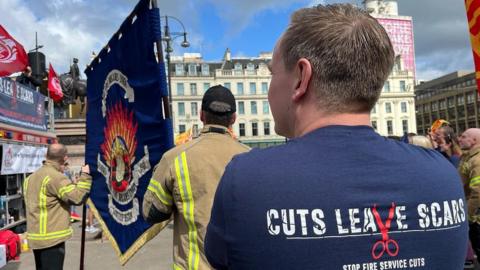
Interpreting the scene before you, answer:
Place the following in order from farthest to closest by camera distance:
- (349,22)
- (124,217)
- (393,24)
→ (393,24)
(124,217)
(349,22)

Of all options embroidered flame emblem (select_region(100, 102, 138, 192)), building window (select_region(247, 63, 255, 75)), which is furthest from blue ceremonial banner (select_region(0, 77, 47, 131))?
building window (select_region(247, 63, 255, 75))

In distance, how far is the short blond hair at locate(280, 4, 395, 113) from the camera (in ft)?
3.79

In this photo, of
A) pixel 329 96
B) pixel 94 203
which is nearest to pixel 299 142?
pixel 329 96

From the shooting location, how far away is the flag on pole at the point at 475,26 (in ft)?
11.1

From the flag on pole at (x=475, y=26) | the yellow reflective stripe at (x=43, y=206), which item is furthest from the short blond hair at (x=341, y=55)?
the yellow reflective stripe at (x=43, y=206)

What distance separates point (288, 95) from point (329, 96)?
121 mm

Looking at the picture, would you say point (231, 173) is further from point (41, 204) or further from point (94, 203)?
point (41, 204)

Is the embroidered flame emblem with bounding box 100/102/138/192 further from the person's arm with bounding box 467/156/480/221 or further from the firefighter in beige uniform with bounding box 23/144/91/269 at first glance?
the person's arm with bounding box 467/156/480/221

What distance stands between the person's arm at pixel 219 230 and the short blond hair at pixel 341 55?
1.08 ft

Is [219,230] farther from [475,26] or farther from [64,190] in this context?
[64,190]

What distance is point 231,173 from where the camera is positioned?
1145mm

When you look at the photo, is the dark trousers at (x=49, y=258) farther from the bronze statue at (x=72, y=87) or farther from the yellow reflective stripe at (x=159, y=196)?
the bronze statue at (x=72, y=87)

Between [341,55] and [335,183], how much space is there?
0.33m

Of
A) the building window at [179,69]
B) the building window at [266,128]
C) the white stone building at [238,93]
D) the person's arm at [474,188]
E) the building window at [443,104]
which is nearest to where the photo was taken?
the person's arm at [474,188]
